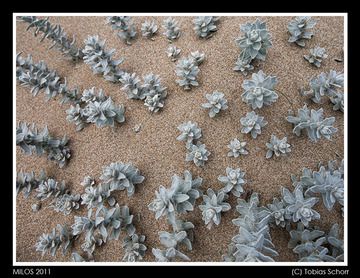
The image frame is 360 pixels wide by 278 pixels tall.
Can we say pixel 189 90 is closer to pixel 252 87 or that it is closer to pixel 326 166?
pixel 252 87

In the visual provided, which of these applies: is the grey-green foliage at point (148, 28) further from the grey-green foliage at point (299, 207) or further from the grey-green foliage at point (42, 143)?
the grey-green foliage at point (299, 207)

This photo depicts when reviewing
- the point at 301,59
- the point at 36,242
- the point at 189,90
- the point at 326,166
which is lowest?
the point at 36,242

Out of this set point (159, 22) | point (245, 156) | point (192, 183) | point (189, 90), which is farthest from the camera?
point (159, 22)

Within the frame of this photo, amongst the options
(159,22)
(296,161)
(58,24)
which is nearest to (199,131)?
(296,161)

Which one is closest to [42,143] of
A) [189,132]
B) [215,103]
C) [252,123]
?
[189,132]

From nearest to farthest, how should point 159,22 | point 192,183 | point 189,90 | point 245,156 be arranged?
point 192,183 < point 245,156 < point 189,90 < point 159,22

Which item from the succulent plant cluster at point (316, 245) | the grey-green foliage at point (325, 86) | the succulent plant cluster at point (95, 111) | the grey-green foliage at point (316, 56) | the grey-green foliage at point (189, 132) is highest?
the grey-green foliage at point (316, 56)

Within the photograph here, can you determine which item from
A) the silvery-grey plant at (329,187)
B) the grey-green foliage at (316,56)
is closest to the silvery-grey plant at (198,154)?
the silvery-grey plant at (329,187)
